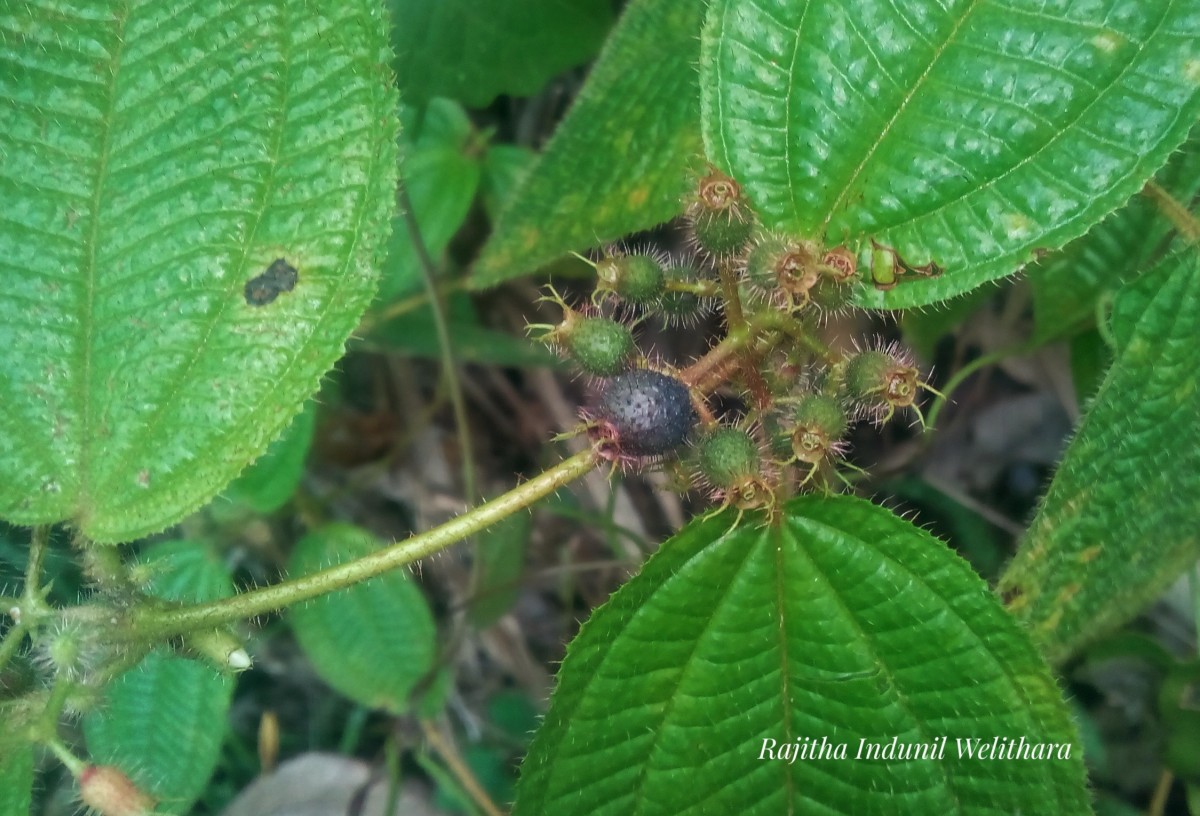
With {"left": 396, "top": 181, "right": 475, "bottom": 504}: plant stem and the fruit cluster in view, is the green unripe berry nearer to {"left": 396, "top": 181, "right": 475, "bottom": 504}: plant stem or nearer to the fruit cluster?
the fruit cluster

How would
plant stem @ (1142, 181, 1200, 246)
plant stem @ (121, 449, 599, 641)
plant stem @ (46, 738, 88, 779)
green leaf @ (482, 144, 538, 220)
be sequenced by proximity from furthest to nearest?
green leaf @ (482, 144, 538, 220), plant stem @ (1142, 181, 1200, 246), plant stem @ (121, 449, 599, 641), plant stem @ (46, 738, 88, 779)

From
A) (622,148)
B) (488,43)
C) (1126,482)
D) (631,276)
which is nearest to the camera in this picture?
(631,276)

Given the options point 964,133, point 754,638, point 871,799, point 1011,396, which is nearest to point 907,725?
point 871,799

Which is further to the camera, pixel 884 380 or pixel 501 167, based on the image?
pixel 501 167

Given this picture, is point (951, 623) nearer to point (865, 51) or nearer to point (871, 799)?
point (871, 799)

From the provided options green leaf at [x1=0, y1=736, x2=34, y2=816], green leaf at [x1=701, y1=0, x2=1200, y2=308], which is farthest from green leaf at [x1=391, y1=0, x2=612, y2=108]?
green leaf at [x1=0, y1=736, x2=34, y2=816]

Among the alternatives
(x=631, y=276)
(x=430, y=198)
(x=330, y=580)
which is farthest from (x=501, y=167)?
(x=330, y=580)

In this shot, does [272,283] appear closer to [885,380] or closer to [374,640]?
[885,380]
